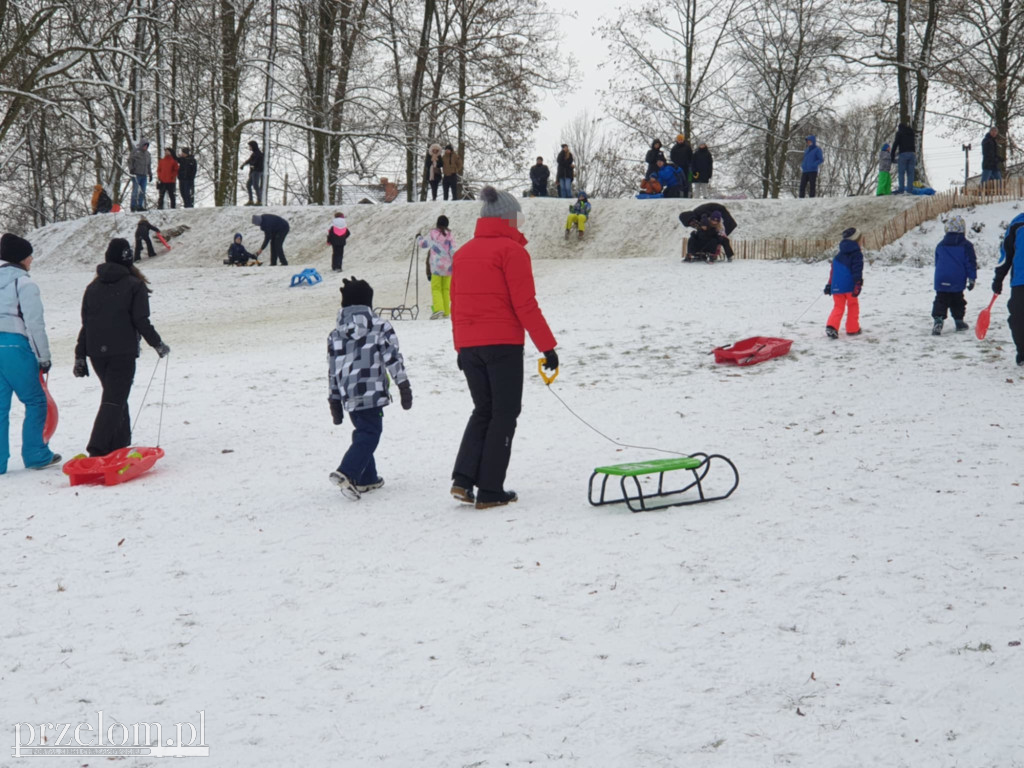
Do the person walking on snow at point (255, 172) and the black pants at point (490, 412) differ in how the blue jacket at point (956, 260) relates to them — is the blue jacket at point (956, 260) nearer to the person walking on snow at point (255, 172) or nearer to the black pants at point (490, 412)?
the black pants at point (490, 412)

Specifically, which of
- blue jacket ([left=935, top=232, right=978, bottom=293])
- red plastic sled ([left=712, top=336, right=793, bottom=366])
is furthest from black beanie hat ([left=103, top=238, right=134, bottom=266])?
blue jacket ([left=935, top=232, right=978, bottom=293])

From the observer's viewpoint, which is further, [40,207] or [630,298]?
[40,207]

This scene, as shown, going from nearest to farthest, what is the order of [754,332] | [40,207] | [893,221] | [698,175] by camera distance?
[754,332], [893,221], [698,175], [40,207]

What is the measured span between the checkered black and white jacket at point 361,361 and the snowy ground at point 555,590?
0.76 meters

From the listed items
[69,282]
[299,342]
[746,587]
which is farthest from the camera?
[69,282]

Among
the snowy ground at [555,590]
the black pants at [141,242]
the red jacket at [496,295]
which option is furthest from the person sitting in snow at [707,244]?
the black pants at [141,242]

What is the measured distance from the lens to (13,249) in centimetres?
725

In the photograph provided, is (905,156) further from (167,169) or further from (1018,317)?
(167,169)

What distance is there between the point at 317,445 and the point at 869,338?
7.39 metres

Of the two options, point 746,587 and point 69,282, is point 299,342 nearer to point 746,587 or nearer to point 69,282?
point 746,587

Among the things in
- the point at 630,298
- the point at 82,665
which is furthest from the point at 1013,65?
the point at 82,665

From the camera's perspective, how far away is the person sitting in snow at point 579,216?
941 inches

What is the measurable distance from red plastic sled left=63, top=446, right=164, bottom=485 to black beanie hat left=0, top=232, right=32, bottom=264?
175cm

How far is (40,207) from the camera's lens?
39.1m
